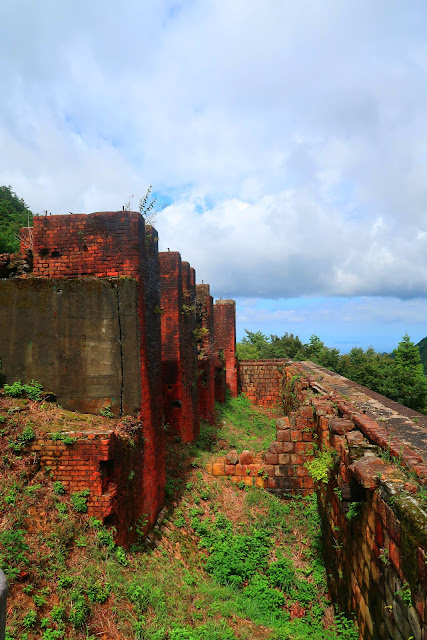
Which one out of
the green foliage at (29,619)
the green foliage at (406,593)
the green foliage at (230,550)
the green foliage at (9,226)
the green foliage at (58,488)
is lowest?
the green foliage at (230,550)

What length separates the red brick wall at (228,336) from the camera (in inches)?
798

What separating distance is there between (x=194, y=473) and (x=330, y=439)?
3603 millimetres

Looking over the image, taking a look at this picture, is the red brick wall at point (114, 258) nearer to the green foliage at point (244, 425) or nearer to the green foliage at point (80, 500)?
the green foliage at point (80, 500)

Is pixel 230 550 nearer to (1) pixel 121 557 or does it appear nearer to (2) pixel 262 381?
(1) pixel 121 557

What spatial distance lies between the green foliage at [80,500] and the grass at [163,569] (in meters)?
0.06

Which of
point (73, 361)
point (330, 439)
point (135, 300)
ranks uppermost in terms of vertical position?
point (135, 300)

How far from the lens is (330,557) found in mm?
6016

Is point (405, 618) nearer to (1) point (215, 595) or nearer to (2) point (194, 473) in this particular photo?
(1) point (215, 595)

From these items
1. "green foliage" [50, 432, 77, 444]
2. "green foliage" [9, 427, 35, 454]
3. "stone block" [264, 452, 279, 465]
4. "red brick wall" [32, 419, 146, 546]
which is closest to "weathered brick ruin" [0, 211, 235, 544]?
"red brick wall" [32, 419, 146, 546]

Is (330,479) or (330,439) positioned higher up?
(330,439)

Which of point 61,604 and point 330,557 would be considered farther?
point 330,557

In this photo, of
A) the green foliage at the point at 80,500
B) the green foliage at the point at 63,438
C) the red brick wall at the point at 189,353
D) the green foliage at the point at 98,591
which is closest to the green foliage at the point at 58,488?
the green foliage at the point at 80,500

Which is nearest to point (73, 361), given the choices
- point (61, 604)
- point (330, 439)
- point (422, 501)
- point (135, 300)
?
point (135, 300)

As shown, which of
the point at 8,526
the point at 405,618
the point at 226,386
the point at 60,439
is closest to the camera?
the point at 405,618
